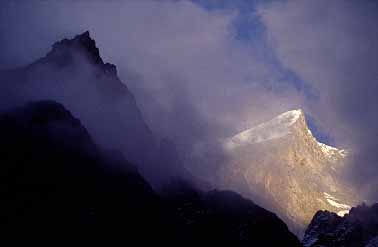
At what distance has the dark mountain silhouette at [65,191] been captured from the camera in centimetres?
15350

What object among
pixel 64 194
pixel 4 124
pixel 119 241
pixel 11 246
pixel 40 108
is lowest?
pixel 11 246

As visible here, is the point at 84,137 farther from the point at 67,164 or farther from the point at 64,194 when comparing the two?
the point at 64,194

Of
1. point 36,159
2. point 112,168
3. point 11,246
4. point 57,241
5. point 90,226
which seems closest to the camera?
point 11,246

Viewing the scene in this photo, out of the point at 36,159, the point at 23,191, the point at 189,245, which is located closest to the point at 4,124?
the point at 36,159

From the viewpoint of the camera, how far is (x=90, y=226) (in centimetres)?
16150

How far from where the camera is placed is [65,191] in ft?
548

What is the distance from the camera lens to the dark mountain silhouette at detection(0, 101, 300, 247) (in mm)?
153500

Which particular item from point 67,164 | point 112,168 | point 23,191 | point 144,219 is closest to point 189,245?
point 144,219

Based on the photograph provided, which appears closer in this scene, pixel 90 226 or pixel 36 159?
pixel 90 226

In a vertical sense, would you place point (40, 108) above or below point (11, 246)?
above

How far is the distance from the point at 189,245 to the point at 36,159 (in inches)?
2382

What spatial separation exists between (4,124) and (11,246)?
51406mm

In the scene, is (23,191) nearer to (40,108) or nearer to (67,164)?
(67,164)

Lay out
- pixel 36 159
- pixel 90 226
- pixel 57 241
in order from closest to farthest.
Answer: pixel 57 241
pixel 90 226
pixel 36 159
